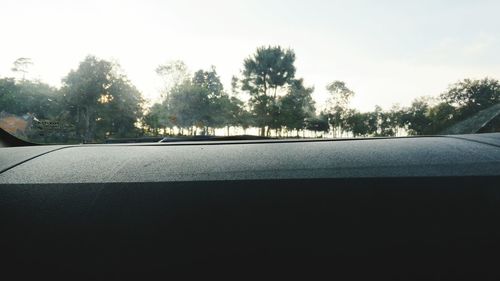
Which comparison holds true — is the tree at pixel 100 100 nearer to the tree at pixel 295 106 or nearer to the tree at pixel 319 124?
the tree at pixel 295 106

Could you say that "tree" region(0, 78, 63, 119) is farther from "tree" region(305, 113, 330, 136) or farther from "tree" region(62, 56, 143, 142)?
"tree" region(305, 113, 330, 136)

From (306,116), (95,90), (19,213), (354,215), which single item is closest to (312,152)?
(354,215)

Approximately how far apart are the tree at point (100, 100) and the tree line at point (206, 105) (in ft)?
0.42

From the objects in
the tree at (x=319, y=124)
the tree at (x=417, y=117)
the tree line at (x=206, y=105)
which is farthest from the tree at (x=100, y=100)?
the tree at (x=417, y=117)

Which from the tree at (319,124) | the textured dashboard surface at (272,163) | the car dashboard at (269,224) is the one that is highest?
the tree at (319,124)

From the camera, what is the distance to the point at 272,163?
Answer: 1384 mm

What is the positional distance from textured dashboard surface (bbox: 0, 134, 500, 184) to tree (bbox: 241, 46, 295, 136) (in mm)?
51859

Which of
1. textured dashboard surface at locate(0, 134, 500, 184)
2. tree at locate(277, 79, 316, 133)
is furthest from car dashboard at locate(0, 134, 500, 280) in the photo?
tree at locate(277, 79, 316, 133)

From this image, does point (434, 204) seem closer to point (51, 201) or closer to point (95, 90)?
point (51, 201)

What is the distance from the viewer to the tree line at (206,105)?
4297 centimetres

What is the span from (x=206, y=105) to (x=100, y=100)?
18.8 metres

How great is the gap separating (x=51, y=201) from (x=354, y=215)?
4.05 ft

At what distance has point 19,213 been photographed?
1.23 m

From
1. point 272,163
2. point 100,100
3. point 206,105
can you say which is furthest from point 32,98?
point 272,163
